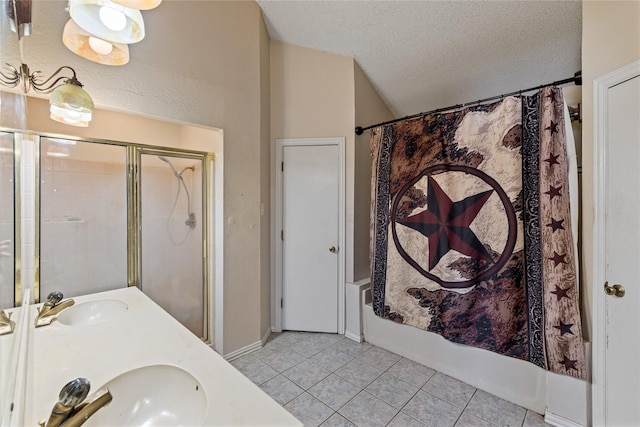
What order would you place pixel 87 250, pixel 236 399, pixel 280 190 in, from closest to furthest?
pixel 236 399, pixel 87 250, pixel 280 190

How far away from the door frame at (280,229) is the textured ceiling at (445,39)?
892mm

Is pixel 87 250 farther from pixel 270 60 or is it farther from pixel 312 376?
pixel 270 60

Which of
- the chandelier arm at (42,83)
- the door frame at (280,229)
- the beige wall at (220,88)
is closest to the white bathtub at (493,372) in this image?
the door frame at (280,229)

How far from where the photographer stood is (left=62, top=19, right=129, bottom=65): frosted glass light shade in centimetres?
114

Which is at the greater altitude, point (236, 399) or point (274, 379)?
point (236, 399)

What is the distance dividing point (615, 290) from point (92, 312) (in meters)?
2.73

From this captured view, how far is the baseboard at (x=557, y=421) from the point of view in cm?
147

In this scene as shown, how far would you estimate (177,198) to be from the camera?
2.16 m

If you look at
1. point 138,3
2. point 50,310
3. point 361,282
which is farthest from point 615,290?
point 50,310

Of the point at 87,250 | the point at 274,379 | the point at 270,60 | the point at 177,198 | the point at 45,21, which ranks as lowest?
the point at 274,379

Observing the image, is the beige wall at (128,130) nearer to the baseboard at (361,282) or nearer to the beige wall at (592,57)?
the baseboard at (361,282)

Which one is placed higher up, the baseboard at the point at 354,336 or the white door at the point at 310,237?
the white door at the point at 310,237

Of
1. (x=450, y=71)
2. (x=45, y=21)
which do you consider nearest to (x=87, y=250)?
(x=45, y=21)

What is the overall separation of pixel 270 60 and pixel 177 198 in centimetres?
163
